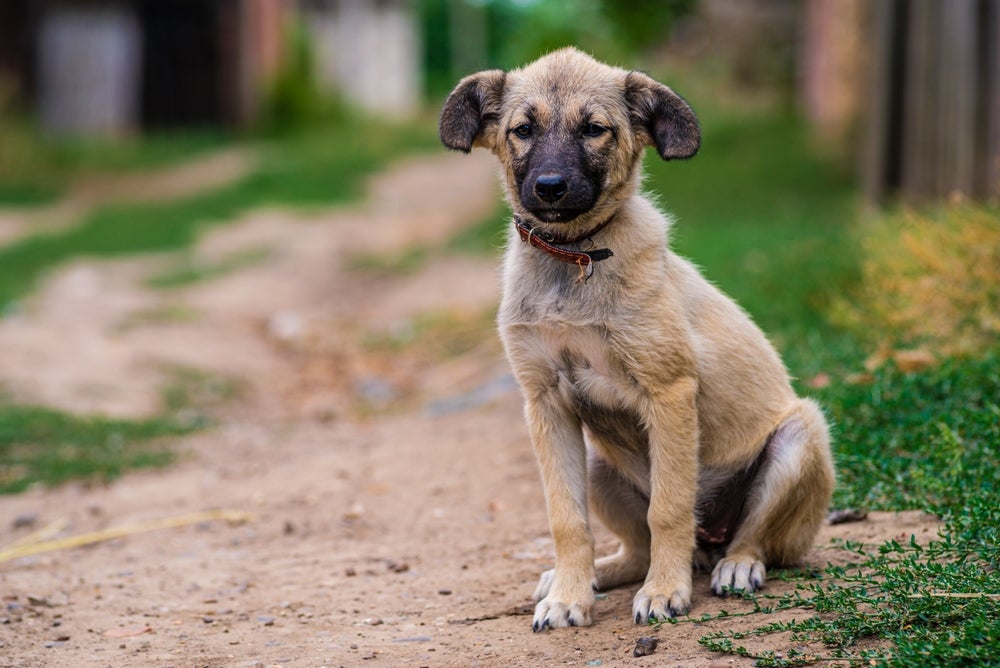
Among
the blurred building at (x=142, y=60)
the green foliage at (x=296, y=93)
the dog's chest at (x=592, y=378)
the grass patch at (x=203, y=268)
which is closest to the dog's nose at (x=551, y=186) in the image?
the dog's chest at (x=592, y=378)

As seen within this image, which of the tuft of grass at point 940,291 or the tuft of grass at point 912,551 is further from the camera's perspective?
the tuft of grass at point 940,291

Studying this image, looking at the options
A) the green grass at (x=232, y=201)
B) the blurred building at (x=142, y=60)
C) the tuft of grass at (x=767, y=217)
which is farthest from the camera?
the blurred building at (x=142, y=60)

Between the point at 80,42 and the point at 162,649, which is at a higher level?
the point at 80,42

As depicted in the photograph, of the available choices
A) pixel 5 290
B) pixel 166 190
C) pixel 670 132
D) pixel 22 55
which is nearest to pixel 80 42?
pixel 22 55

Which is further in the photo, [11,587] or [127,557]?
[127,557]

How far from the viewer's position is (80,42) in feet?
69.7

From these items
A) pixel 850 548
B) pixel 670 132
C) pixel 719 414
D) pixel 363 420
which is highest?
pixel 670 132

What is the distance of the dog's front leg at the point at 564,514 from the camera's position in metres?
3.89

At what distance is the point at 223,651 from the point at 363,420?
4.21 metres

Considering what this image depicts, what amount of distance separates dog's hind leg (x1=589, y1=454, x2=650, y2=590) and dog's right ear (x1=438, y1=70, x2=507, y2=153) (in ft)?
4.07

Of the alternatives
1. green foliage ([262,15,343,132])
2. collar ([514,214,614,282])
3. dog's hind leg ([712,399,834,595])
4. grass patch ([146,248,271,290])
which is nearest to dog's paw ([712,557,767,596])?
dog's hind leg ([712,399,834,595])

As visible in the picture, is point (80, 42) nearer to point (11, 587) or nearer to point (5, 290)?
point (5, 290)

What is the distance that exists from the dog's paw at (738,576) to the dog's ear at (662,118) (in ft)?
4.47

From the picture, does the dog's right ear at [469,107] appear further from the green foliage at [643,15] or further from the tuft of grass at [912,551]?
the green foliage at [643,15]
